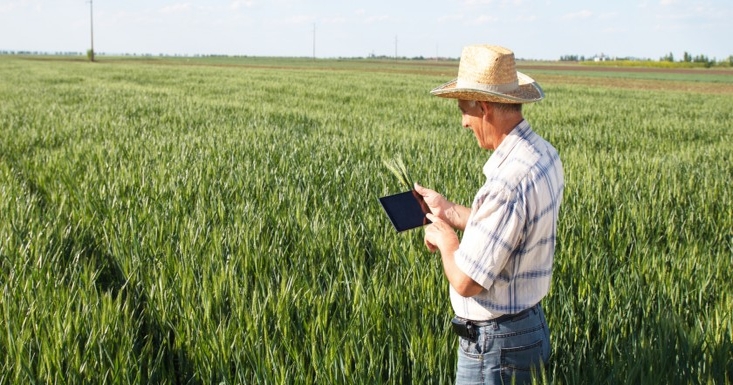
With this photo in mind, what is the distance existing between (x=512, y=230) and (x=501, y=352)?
408 mm

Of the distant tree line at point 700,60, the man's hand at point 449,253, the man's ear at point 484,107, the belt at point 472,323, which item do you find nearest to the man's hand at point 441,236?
the man's hand at point 449,253

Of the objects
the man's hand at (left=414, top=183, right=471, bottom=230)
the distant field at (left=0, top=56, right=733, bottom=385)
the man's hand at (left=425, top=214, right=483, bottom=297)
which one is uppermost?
the man's hand at (left=414, top=183, right=471, bottom=230)

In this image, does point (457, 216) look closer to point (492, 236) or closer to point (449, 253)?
point (449, 253)

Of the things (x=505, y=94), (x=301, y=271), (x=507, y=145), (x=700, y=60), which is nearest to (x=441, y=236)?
(x=507, y=145)

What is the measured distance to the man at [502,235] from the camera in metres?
1.54

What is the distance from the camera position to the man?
1537 millimetres

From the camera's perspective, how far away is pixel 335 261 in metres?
2.98

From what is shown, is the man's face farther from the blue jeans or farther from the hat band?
the blue jeans

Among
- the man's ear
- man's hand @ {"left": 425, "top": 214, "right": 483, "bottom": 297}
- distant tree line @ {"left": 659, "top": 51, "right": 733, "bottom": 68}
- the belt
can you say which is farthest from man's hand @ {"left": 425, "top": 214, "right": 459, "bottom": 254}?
distant tree line @ {"left": 659, "top": 51, "right": 733, "bottom": 68}

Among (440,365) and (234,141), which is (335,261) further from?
(234,141)

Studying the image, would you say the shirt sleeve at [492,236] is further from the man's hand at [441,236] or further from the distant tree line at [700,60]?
the distant tree line at [700,60]

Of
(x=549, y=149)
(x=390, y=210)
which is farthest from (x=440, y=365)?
(x=549, y=149)

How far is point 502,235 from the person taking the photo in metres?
1.51

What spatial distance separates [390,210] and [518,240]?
0.39m
